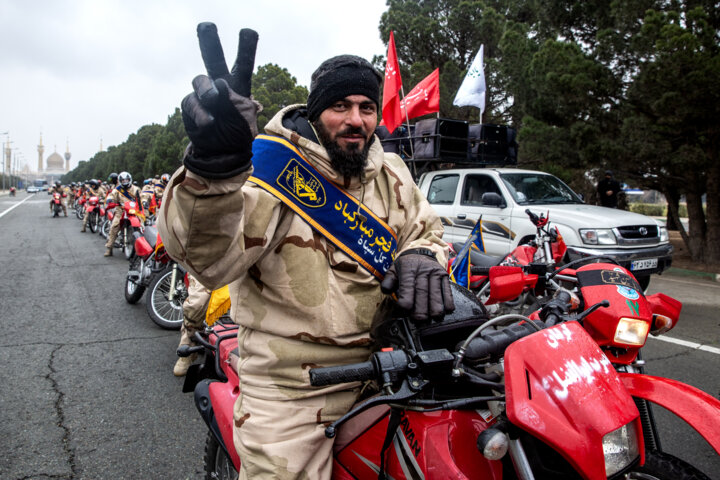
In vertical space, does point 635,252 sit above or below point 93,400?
above

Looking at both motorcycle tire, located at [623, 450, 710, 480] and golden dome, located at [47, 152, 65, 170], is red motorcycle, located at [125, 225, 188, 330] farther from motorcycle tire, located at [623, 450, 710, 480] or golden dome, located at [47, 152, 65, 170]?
golden dome, located at [47, 152, 65, 170]

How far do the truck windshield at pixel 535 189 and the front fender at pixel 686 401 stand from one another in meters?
6.51

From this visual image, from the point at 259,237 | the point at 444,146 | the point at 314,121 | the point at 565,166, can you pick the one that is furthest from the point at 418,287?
the point at 565,166

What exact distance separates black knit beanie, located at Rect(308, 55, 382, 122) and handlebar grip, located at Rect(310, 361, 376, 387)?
97 centimetres

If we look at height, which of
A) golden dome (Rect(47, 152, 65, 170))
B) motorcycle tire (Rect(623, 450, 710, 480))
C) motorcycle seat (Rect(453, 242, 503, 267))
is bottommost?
motorcycle tire (Rect(623, 450, 710, 480))

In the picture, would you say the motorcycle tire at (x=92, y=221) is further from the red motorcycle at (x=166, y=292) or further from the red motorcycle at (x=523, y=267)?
the red motorcycle at (x=523, y=267)

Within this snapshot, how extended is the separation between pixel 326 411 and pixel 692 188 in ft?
40.3

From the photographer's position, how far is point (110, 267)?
10.0 m

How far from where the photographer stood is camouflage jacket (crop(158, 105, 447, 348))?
131 centimetres

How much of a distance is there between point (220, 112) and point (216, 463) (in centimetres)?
171

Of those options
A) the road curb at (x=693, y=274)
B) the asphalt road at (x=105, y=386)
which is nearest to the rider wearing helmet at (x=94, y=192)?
the asphalt road at (x=105, y=386)

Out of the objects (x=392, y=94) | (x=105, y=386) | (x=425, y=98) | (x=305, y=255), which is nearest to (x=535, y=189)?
(x=425, y=98)

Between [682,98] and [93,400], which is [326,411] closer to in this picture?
[93,400]

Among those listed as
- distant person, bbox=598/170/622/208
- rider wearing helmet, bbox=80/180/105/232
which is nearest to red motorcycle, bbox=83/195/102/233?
rider wearing helmet, bbox=80/180/105/232
